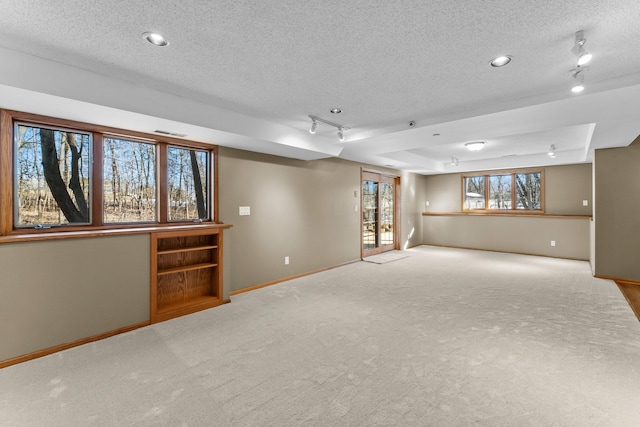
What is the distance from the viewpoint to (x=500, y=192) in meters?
7.91

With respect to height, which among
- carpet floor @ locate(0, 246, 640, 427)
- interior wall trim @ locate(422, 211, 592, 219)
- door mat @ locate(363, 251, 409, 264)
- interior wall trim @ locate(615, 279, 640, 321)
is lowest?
carpet floor @ locate(0, 246, 640, 427)

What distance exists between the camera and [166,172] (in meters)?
3.71

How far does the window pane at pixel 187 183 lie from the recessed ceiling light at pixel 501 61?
137 inches

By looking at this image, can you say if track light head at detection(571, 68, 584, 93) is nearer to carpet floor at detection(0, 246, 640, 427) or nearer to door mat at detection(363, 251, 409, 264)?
carpet floor at detection(0, 246, 640, 427)

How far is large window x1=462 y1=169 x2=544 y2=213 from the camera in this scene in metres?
7.37

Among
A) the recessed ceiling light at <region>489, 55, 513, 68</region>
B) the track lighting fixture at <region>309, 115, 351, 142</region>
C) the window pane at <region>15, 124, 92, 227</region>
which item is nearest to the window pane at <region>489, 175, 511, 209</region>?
the track lighting fixture at <region>309, 115, 351, 142</region>

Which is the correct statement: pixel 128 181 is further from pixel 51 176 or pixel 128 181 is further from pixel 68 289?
pixel 68 289

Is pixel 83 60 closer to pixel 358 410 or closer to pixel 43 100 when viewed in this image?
pixel 43 100

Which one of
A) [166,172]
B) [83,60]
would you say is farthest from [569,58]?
[166,172]

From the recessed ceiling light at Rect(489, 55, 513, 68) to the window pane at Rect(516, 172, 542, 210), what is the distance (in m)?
6.36

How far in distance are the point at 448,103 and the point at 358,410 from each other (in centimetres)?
306

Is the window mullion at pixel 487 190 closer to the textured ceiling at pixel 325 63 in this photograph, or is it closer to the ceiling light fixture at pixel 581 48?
the textured ceiling at pixel 325 63

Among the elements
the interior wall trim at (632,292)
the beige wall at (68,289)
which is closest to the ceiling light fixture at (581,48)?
Result: the interior wall trim at (632,292)

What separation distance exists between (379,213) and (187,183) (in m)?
4.72
